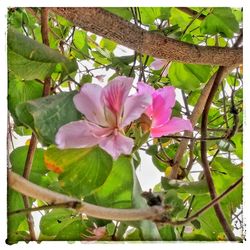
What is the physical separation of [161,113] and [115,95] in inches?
2.0

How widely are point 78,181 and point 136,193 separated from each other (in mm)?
59

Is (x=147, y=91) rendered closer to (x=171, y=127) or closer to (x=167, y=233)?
(x=171, y=127)

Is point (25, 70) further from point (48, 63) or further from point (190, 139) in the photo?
point (190, 139)

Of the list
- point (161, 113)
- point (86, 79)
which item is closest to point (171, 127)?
point (161, 113)

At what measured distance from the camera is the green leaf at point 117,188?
1.67 feet

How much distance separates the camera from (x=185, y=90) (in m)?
0.61

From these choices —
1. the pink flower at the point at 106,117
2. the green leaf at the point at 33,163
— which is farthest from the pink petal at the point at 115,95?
the green leaf at the point at 33,163

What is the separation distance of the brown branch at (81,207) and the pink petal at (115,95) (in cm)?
10

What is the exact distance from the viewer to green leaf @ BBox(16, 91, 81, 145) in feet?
1.48

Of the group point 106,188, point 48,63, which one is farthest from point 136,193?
point 48,63

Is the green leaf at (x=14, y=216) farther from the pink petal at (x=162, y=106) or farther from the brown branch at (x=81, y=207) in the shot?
the pink petal at (x=162, y=106)

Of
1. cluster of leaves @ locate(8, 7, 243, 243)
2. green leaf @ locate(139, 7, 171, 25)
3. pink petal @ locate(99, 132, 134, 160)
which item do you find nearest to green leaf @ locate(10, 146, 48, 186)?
cluster of leaves @ locate(8, 7, 243, 243)

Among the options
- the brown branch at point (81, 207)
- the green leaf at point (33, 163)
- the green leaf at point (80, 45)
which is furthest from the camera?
the green leaf at point (80, 45)

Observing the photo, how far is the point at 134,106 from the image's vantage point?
47 cm
